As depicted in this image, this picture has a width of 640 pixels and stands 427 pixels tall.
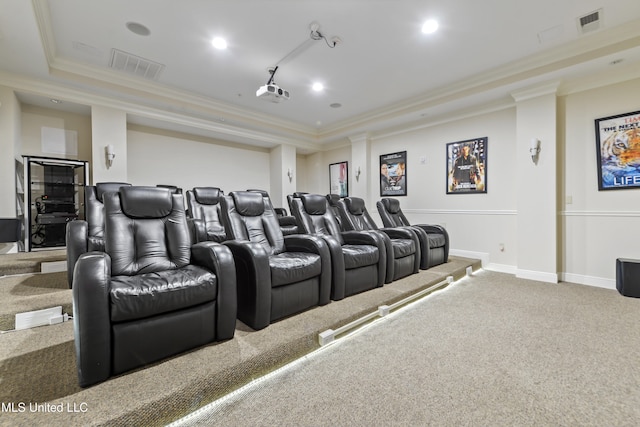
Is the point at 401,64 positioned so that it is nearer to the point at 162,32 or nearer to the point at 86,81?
the point at 162,32

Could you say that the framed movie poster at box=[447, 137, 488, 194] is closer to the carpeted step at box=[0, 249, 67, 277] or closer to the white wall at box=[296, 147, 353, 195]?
the white wall at box=[296, 147, 353, 195]

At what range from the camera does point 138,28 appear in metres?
3.02

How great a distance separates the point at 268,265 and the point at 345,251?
1018 mm

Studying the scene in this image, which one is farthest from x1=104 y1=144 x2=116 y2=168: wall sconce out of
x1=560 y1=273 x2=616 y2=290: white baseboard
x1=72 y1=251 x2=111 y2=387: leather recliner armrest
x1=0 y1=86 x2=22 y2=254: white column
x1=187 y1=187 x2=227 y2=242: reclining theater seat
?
x1=560 y1=273 x2=616 y2=290: white baseboard

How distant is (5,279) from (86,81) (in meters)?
2.76

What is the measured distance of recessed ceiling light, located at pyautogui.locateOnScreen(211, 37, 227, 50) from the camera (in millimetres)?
3215

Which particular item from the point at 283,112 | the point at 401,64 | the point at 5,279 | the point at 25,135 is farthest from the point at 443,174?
the point at 25,135

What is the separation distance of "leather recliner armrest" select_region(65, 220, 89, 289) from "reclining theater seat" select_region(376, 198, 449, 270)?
387 cm

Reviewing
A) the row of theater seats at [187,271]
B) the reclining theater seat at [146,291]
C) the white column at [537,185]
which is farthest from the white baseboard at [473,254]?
the reclining theater seat at [146,291]

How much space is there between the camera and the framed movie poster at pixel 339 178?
6996 millimetres

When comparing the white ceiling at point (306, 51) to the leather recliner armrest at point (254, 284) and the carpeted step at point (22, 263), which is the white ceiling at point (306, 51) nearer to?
the carpeted step at point (22, 263)

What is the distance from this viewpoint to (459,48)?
3385 millimetres

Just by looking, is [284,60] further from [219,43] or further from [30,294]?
[30,294]

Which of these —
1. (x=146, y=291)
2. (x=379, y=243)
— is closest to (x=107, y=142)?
(x=146, y=291)
